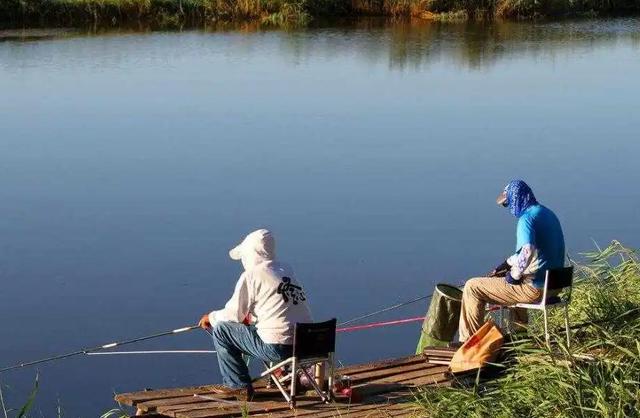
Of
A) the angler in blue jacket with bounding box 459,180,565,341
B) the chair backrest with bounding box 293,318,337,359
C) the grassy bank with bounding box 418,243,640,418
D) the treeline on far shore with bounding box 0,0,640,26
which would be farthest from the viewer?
the treeline on far shore with bounding box 0,0,640,26

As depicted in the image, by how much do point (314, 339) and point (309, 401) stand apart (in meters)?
0.41

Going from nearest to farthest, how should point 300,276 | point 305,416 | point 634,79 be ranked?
point 305,416
point 300,276
point 634,79

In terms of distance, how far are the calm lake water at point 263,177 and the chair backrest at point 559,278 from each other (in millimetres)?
2285

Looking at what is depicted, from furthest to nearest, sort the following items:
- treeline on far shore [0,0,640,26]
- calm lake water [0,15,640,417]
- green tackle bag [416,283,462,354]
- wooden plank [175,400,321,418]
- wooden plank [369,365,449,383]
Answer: treeline on far shore [0,0,640,26]
calm lake water [0,15,640,417]
green tackle bag [416,283,462,354]
wooden plank [369,365,449,383]
wooden plank [175,400,321,418]

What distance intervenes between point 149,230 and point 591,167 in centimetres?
536

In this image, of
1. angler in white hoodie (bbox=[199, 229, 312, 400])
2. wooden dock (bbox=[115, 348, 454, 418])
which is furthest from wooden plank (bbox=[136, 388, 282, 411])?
angler in white hoodie (bbox=[199, 229, 312, 400])

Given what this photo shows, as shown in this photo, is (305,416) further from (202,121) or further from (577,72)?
(577,72)

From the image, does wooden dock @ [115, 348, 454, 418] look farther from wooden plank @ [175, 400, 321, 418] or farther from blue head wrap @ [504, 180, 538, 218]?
blue head wrap @ [504, 180, 538, 218]

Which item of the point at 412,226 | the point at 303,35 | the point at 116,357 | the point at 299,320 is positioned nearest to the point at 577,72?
the point at 303,35

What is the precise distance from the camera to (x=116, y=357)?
26.8ft

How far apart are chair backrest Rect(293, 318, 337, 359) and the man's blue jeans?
0.15 meters

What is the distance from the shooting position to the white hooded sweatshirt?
5.59 metres

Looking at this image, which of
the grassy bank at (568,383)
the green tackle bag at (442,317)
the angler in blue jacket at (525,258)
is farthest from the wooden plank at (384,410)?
the green tackle bag at (442,317)

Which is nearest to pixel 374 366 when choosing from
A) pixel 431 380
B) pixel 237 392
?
pixel 431 380
